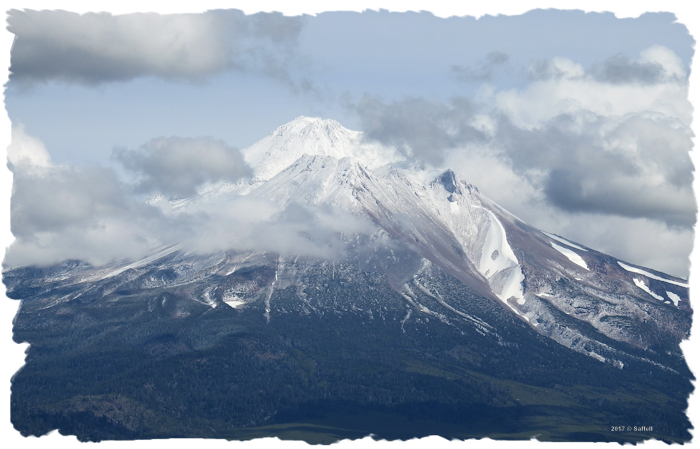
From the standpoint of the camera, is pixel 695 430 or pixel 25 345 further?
pixel 695 430

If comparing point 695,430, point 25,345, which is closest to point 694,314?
point 695,430

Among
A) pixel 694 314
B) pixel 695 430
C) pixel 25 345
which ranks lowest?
pixel 695 430

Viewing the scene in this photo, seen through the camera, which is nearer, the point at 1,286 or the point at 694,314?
the point at 1,286

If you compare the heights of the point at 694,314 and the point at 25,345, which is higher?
the point at 694,314

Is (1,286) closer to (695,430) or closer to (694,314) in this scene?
(694,314)

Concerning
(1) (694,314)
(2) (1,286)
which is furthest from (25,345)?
(1) (694,314)

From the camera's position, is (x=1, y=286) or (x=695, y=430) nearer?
(x=1, y=286)

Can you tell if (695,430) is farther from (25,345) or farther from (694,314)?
(25,345)

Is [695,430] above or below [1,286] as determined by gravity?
below
